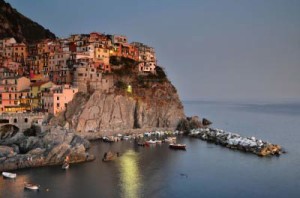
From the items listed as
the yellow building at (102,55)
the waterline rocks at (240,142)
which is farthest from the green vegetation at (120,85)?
the waterline rocks at (240,142)

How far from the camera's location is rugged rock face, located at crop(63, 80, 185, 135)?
57000 mm

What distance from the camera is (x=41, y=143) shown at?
42.6 meters

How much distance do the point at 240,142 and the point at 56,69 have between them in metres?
35.3

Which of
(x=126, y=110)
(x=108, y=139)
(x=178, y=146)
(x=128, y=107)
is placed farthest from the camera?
(x=128, y=107)

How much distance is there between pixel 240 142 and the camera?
51.5m

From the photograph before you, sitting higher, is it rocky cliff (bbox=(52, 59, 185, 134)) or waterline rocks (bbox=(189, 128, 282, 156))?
rocky cliff (bbox=(52, 59, 185, 134))

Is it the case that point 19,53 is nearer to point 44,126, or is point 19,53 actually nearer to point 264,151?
point 44,126

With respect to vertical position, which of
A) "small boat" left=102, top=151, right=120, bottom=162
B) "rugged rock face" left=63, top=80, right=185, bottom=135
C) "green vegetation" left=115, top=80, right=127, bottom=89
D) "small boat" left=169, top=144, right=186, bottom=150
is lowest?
"small boat" left=102, top=151, right=120, bottom=162

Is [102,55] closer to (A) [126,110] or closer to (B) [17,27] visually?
(A) [126,110]

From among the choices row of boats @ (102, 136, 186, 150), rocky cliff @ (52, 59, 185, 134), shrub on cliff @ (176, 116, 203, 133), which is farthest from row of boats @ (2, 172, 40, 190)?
shrub on cliff @ (176, 116, 203, 133)

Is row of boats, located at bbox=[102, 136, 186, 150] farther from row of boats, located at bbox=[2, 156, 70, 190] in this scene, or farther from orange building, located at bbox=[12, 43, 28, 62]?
orange building, located at bbox=[12, 43, 28, 62]

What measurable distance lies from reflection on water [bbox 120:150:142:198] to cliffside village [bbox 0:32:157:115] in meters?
17.5

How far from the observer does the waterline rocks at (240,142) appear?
4747 cm

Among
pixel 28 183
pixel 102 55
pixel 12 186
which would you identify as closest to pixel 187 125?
pixel 102 55
